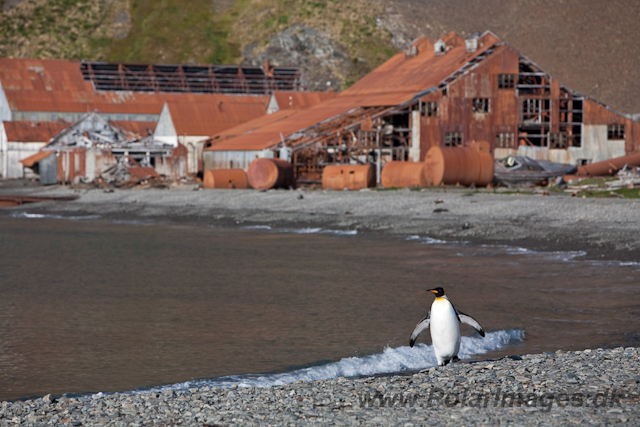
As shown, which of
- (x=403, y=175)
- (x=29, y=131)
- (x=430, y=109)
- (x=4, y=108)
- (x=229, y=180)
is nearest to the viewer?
(x=403, y=175)

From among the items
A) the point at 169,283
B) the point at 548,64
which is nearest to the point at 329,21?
the point at 548,64

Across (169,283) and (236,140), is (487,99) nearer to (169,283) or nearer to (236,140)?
(236,140)

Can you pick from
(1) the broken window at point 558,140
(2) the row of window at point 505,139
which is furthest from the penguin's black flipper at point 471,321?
(1) the broken window at point 558,140

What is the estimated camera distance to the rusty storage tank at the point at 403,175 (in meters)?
40.8

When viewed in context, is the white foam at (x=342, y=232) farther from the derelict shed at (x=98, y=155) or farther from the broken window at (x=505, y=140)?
the derelict shed at (x=98, y=155)

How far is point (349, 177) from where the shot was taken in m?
43.7

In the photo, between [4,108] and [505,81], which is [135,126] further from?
[505,81]

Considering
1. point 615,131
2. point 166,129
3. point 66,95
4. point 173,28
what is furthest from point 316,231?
point 173,28

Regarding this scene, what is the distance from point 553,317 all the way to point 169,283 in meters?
7.87

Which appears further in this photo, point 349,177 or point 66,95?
point 66,95

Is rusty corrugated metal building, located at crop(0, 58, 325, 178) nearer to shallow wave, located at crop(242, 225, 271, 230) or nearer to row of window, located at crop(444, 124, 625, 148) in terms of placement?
row of window, located at crop(444, 124, 625, 148)

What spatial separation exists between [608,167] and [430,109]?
36.1ft

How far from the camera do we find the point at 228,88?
85438mm

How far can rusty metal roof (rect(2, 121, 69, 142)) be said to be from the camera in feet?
237
